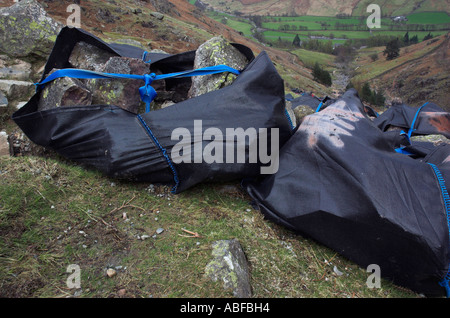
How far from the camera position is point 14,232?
1.89 metres

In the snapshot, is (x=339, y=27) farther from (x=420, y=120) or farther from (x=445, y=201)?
(x=445, y=201)

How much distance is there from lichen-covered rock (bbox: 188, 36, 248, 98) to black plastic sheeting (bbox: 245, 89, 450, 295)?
967mm

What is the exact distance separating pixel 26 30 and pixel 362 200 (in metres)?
4.14

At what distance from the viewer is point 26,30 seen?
3533 mm

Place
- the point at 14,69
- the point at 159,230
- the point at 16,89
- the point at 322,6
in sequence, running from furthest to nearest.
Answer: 1. the point at 322,6
2. the point at 14,69
3. the point at 16,89
4. the point at 159,230

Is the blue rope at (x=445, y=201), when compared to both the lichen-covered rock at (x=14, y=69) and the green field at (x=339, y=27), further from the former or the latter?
the green field at (x=339, y=27)

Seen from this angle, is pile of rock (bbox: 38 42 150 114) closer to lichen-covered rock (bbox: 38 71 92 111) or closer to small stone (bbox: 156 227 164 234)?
lichen-covered rock (bbox: 38 71 92 111)

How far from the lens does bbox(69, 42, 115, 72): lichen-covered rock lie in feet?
10.2

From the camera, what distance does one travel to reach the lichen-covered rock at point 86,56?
→ 3113 mm

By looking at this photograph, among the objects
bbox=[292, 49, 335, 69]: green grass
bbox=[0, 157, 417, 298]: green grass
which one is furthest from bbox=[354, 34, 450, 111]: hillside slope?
bbox=[0, 157, 417, 298]: green grass

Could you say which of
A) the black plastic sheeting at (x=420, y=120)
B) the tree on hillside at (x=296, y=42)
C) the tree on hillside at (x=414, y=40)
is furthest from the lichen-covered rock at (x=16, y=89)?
the tree on hillside at (x=414, y=40)

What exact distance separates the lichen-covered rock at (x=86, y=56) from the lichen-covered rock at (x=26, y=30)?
79cm

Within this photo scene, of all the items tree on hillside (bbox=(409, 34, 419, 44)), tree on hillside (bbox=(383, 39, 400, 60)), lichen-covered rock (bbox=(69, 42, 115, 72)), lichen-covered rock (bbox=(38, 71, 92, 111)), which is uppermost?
lichen-covered rock (bbox=(69, 42, 115, 72))

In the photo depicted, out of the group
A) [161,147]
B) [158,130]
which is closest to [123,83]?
[158,130]
